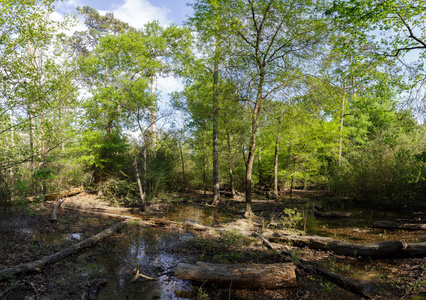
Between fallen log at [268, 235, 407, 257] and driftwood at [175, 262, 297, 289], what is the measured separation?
8.43ft

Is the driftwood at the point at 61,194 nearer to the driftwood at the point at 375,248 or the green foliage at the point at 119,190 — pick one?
the green foliage at the point at 119,190

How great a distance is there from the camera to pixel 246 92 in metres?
10.9

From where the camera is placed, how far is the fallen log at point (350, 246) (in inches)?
234

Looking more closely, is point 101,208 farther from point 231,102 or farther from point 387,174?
point 387,174

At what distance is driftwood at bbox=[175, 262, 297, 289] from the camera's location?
4531 millimetres

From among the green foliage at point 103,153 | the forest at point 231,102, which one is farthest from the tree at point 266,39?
the green foliage at point 103,153

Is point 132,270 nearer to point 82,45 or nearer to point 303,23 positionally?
point 303,23

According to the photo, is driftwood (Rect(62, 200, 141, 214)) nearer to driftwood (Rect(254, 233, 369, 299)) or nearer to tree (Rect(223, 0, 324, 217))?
tree (Rect(223, 0, 324, 217))

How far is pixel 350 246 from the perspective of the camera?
6.36 metres

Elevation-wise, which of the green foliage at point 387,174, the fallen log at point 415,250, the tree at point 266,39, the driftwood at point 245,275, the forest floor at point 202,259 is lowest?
the forest floor at point 202,259

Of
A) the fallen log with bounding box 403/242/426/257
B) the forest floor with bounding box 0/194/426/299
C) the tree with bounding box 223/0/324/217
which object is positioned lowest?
the forest floor with bounding box 0/194/426/299

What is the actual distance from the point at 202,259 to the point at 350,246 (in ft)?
12.9

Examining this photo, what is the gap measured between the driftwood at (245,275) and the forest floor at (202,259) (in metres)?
0.13

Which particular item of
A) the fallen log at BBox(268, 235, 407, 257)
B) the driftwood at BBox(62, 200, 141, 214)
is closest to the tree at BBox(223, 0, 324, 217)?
the fallen log at BBox(268, 235, 407, 257)
